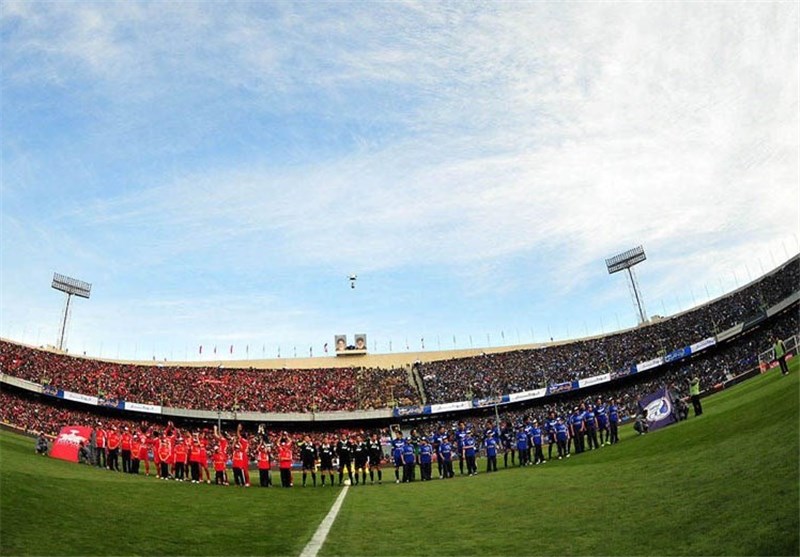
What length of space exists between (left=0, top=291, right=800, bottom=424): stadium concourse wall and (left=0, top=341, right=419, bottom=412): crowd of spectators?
42.0 inches

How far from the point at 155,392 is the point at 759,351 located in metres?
55.1

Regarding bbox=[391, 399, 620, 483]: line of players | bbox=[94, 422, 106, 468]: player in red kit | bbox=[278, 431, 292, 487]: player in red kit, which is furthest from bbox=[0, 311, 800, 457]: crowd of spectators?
bbox=[278, 431, 292, 487]: player in red kit

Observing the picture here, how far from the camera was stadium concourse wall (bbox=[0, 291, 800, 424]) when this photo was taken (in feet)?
165

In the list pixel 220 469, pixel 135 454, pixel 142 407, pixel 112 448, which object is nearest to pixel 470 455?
pixel 220 469

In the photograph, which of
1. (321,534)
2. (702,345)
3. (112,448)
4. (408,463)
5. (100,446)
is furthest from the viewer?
(702,345)

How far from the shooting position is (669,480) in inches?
429

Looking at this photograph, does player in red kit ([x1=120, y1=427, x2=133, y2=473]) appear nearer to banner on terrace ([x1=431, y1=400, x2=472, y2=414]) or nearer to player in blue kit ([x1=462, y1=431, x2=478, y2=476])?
player in blue kit ([x1=462, y1=431, x2=478, y2=476])

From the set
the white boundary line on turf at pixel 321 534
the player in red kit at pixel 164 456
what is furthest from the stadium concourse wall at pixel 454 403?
the white boundary line on turf at pixel 321 534

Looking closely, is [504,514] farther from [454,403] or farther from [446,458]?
[454,403]

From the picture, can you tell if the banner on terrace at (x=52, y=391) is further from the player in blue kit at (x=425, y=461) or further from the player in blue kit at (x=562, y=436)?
the player in blue kit at (x=562, y=436)

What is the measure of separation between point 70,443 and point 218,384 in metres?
35.6

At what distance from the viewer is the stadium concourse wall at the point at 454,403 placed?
50219 millimetres

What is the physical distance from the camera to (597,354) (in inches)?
2505

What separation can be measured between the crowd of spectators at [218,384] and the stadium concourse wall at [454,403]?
1.07m
